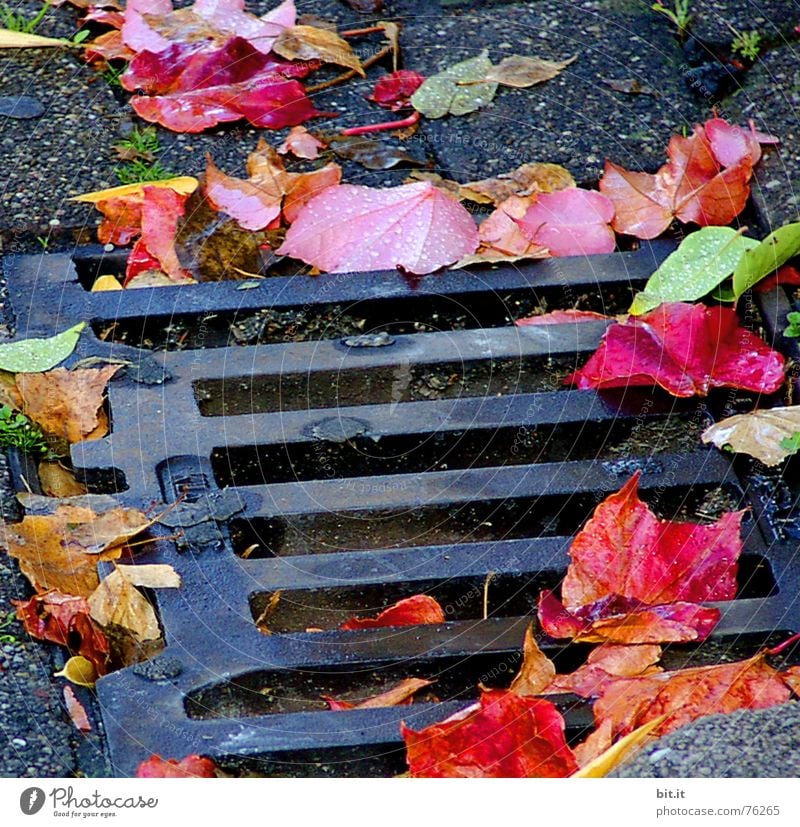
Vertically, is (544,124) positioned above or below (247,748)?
above

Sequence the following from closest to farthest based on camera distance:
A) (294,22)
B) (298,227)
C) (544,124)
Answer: (298,227), (544,124), (294,22)

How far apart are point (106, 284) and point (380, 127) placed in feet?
1.90

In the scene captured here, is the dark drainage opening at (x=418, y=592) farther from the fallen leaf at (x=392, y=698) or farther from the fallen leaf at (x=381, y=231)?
the fallen leaf at (x=381, y=231)

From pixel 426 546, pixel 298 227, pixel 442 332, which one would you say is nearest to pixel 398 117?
pixel 298 227

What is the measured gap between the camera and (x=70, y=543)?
160 centimetres

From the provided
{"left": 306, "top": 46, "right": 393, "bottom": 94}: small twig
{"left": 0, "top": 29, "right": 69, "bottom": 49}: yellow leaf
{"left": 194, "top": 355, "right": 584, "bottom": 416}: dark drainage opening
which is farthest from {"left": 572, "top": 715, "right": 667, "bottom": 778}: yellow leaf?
{"left": 0, "top": 29, "right": 69, "bottom": 49}: yellow leaf

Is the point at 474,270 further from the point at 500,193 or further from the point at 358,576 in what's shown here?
the point at 358,576

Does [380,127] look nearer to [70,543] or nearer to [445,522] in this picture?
[445,522]

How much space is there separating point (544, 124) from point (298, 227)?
0.51 metres

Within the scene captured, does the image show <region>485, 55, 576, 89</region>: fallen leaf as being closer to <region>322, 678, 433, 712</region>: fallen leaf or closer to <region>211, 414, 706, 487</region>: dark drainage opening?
<region>211, 414, 706, 487</region>: dark drainage opening

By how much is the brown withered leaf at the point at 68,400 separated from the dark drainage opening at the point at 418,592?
1.18 feet

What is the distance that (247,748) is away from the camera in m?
1.40

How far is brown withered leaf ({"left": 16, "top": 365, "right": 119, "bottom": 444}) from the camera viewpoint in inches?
69.5

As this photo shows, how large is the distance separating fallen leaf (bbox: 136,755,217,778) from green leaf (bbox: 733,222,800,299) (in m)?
0.99
